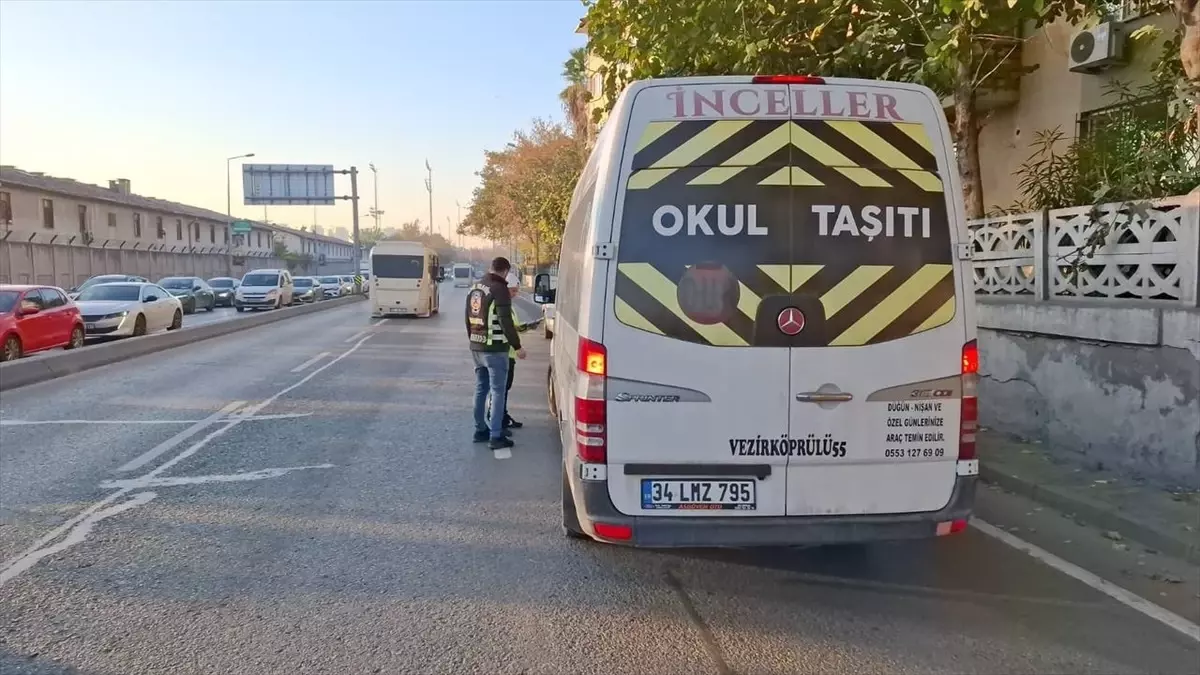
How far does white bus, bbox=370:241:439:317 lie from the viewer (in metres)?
28.7

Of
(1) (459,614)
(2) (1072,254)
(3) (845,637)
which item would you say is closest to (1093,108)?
(2) (1072,254)

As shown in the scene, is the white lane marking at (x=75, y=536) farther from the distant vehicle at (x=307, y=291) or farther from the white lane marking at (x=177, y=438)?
the distant vehicle at (x=307, y=291)

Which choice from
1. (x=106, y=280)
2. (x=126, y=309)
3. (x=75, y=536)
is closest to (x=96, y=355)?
(x=126, y=309)

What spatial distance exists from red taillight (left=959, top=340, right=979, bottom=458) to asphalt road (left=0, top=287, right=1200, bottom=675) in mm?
856

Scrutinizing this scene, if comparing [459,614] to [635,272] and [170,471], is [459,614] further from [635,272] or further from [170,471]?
[170,471]

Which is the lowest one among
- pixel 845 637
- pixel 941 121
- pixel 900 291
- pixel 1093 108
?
pixel 845 637

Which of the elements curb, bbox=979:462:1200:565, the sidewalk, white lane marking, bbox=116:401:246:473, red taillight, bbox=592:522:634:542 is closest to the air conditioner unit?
the sidewalk

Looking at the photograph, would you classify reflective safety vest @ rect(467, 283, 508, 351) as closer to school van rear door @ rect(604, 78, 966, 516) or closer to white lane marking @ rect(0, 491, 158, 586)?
white lane marking @ rect(0, 491, 158, 586)

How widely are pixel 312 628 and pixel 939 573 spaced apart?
3346 mm

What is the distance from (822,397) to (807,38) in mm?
7962

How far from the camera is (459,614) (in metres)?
4.19

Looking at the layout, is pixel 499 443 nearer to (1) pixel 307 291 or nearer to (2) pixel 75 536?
(2) pixel 75 536

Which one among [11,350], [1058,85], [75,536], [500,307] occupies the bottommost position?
[75,536]

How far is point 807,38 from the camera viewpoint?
34.9 ft
